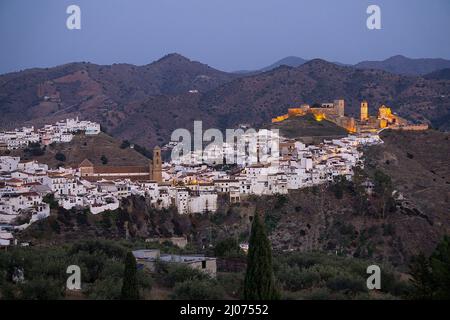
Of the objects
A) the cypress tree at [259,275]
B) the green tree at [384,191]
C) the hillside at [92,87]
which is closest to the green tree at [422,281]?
the cypress tree at [259,275]

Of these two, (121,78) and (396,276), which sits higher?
(121,78)

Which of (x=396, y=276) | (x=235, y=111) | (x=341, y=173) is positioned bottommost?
(x=396, y=276)

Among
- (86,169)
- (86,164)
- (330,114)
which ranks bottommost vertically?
(86,169)

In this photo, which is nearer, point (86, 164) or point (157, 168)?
point (157, 168)

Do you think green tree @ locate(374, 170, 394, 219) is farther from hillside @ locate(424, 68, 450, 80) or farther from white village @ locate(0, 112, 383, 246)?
hillside @ locate(424, 68, 450, 80)

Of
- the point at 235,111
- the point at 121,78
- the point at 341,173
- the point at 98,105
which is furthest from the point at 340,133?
the point at 121,78

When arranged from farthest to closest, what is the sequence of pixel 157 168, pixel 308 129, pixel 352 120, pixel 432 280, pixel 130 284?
pixel 352 120
pixel 308 129
pixel 157 168
pixel 432 280
pixel 130 284

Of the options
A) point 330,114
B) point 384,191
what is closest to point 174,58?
point 330,114

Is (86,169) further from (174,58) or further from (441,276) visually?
(174,58)

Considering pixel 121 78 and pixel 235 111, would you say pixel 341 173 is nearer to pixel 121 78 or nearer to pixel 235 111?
pixel 235 111
